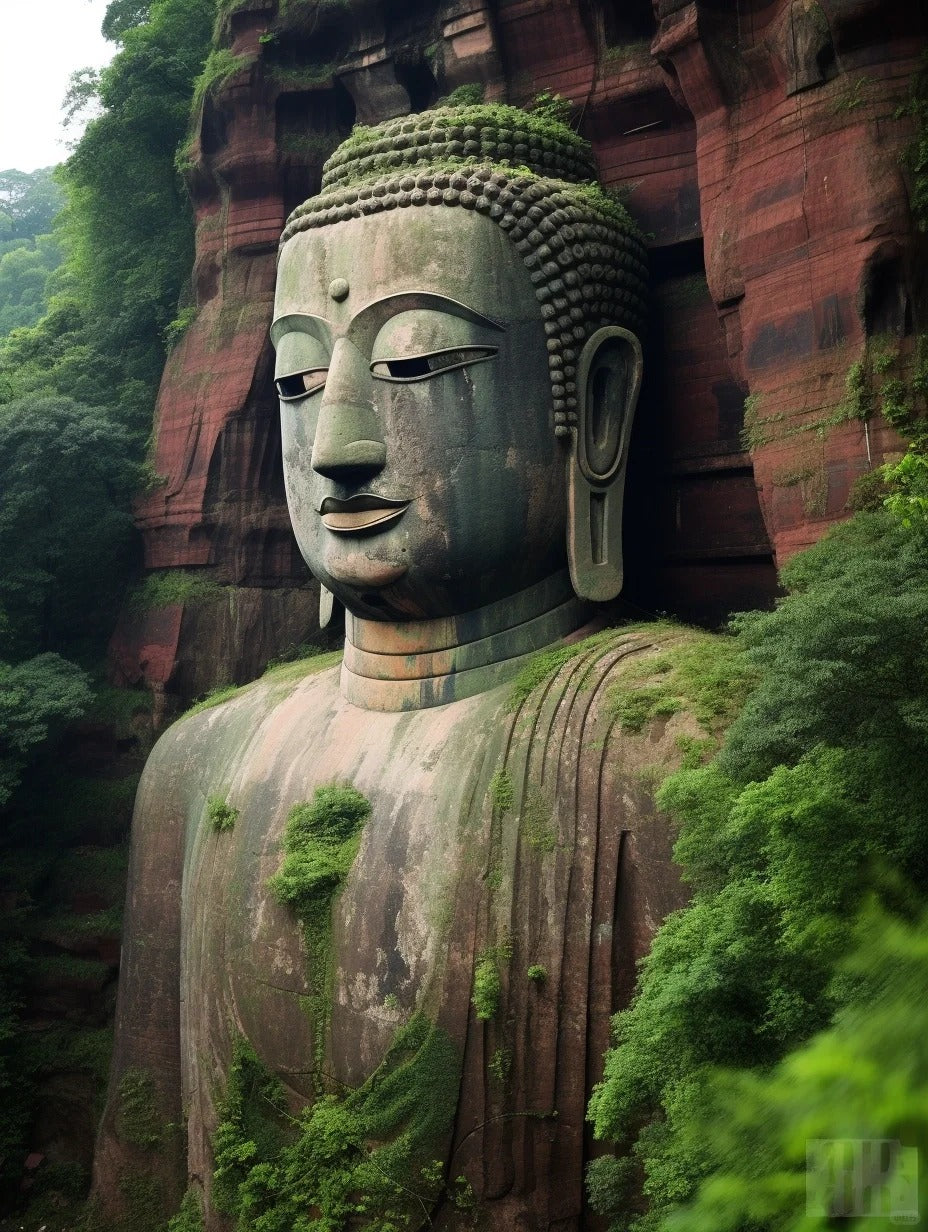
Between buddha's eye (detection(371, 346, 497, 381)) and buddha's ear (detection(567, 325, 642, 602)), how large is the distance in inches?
28.0

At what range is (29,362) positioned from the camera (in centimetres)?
1143

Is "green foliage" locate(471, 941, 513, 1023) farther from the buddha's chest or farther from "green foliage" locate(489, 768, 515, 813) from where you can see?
"green foliage" locate(489, 768, 515, 813)

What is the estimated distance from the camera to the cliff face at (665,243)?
254 inches

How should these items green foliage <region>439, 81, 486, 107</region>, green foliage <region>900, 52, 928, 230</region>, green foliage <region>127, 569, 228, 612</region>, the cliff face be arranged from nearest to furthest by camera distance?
green foliage <region>900, 52, 928, 230</region>, the cliff face, green foliage <region>439, 81, 486, 107</region>, green foliage <region>127, 569, 228, 612</region>

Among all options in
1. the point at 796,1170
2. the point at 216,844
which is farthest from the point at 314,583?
the point at 796,1170

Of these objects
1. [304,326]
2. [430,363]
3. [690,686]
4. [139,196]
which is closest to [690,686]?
[690,686]

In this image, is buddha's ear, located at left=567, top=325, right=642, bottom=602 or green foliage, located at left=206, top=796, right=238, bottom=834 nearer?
buddha's ear, located at left=567, top=325, right=642, bottom=602

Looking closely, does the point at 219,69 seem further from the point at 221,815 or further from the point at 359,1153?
the point at 359,1153

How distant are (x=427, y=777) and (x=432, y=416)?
2.05m

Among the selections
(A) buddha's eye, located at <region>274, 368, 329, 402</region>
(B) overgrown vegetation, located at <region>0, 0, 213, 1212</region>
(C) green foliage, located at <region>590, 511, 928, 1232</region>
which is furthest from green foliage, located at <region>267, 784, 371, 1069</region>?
A: (B) overgrown vegetation, located at <region>0, 0, 213, 1212</region>

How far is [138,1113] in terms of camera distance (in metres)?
7.72

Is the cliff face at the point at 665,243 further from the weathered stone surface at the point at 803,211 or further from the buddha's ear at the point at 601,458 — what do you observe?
the buddha's ear at the point at 601,458

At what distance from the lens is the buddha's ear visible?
7.32 m

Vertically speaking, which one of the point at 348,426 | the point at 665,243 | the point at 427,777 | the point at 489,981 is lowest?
the point at 489,981
